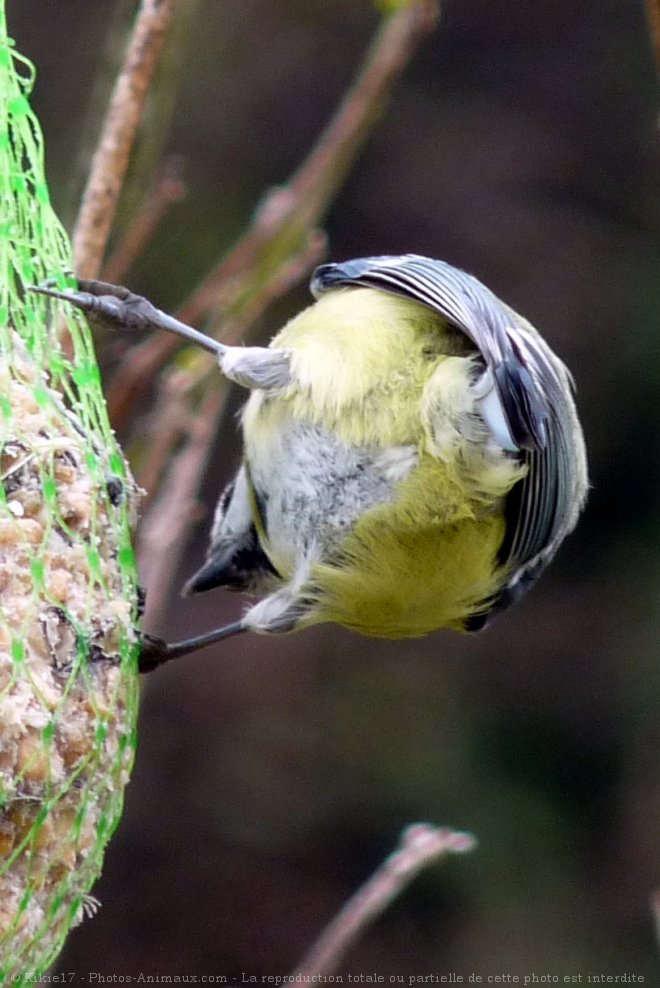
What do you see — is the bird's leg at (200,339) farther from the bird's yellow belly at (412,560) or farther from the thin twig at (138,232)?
the bird's yellow belly at (412,560)

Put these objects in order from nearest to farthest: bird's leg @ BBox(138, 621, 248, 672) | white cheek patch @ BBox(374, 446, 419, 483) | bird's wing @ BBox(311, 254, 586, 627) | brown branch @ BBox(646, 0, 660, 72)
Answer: brown branch @ BBox(646, 0, 660, 72)
bird's leg @ BBox(138, 621, 248, 672)
bird's wing @ BBox(311, 254, 586, 627)
white cheek patch @ BBox(374, 446, 419, 483)

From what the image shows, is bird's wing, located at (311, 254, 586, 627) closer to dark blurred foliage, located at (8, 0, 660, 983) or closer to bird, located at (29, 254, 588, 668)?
bird, located at (29, 254, 588, 668)

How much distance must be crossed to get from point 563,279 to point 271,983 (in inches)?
108

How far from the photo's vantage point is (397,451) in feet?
6.79

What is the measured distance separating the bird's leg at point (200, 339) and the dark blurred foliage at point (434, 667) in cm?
258

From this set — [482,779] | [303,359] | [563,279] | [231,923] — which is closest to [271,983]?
[231,923]

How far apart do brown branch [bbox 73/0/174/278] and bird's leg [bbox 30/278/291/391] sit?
0.56ft

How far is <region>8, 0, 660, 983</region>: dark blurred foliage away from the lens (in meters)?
4.93

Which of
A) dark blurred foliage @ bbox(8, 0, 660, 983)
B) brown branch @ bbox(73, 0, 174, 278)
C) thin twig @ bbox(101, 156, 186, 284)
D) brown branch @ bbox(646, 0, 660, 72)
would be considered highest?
brown branch @ bbox(646, 0, 660, 72)

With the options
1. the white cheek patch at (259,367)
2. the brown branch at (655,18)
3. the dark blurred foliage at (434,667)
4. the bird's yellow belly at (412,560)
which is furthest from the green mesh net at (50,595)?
the dark blurred foliage at (434,667)

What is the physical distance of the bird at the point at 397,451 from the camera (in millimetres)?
2049

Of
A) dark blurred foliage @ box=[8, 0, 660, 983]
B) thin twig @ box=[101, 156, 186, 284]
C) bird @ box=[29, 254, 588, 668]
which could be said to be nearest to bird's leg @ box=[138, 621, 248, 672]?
bird @ box=[29, 254, 588, 668]

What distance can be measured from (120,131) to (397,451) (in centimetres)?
63

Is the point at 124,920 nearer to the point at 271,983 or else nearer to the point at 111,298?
the point at 271,983
